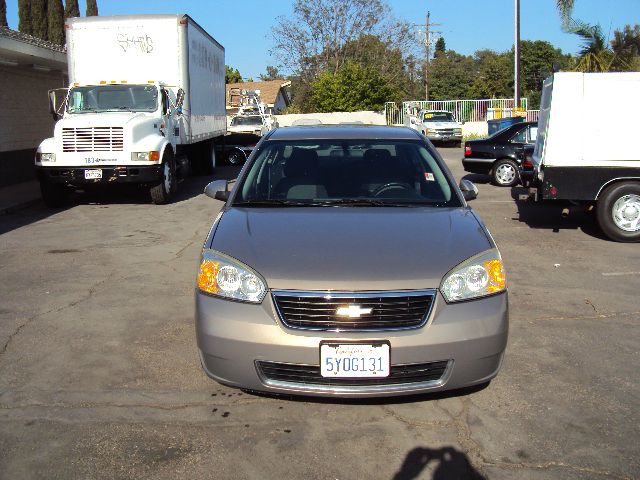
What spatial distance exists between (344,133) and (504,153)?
35.5ft

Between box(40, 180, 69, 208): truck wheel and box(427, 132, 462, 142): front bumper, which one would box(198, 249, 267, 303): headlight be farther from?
box(427, 132, 462, 142): front bumper

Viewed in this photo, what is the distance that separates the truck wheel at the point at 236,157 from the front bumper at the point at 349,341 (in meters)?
20.9

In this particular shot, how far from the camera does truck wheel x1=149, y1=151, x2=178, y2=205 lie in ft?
42.5

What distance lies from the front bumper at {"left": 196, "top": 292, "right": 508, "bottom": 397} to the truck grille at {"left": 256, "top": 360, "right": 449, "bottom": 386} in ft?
0.06

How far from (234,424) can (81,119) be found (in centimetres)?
1006

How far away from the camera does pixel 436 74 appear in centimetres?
7494

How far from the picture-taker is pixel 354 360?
11.4 feet

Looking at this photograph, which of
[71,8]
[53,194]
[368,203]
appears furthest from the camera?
[71,8]

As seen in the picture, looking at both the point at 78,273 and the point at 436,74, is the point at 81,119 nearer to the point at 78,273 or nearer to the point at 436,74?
the point at 78,273

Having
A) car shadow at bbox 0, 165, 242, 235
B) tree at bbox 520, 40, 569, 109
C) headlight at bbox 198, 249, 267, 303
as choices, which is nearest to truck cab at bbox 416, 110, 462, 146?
car shadow at bbox 0, 165, 242, 235

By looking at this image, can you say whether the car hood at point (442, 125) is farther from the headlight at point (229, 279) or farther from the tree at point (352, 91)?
the headlight at point (229, 279)

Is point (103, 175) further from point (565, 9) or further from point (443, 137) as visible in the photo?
point (443, 137)

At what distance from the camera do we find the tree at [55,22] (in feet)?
92.2

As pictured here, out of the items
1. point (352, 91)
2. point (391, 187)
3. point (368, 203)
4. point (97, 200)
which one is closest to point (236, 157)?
point (97, 200)
